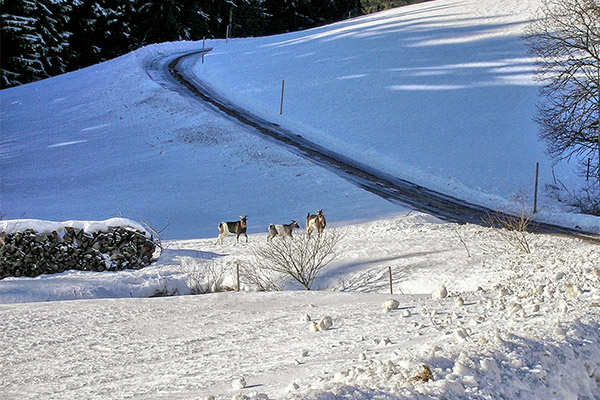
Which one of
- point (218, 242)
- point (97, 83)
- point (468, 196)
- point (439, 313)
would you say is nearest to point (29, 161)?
point (97, 83)

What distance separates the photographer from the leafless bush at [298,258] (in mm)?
12594

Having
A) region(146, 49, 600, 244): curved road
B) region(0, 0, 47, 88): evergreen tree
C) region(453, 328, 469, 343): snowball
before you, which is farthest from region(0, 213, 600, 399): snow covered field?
region(0, 0, 47, 88): evergreen tree

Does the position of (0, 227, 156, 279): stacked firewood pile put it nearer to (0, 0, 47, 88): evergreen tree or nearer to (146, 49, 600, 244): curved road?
(146, 49, 600, 244): curved road

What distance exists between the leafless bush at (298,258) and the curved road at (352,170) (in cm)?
537

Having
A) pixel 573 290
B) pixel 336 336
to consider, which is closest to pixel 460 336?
pixel 336 336

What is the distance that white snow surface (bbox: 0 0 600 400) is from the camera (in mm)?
5777

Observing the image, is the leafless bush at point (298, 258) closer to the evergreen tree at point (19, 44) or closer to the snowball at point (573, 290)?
the snowball at point (573, 290)

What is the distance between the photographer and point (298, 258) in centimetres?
1295

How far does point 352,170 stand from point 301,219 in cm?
518

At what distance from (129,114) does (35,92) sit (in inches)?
350

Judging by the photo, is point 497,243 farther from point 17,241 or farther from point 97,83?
point 97,83

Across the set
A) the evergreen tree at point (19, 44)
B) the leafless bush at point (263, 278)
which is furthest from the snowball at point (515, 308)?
the evergreen tree at point (19, 44)

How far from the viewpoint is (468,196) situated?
21484 millimetres

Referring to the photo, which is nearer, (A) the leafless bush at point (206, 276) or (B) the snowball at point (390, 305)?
(B) the snowball at point (390, 305)
